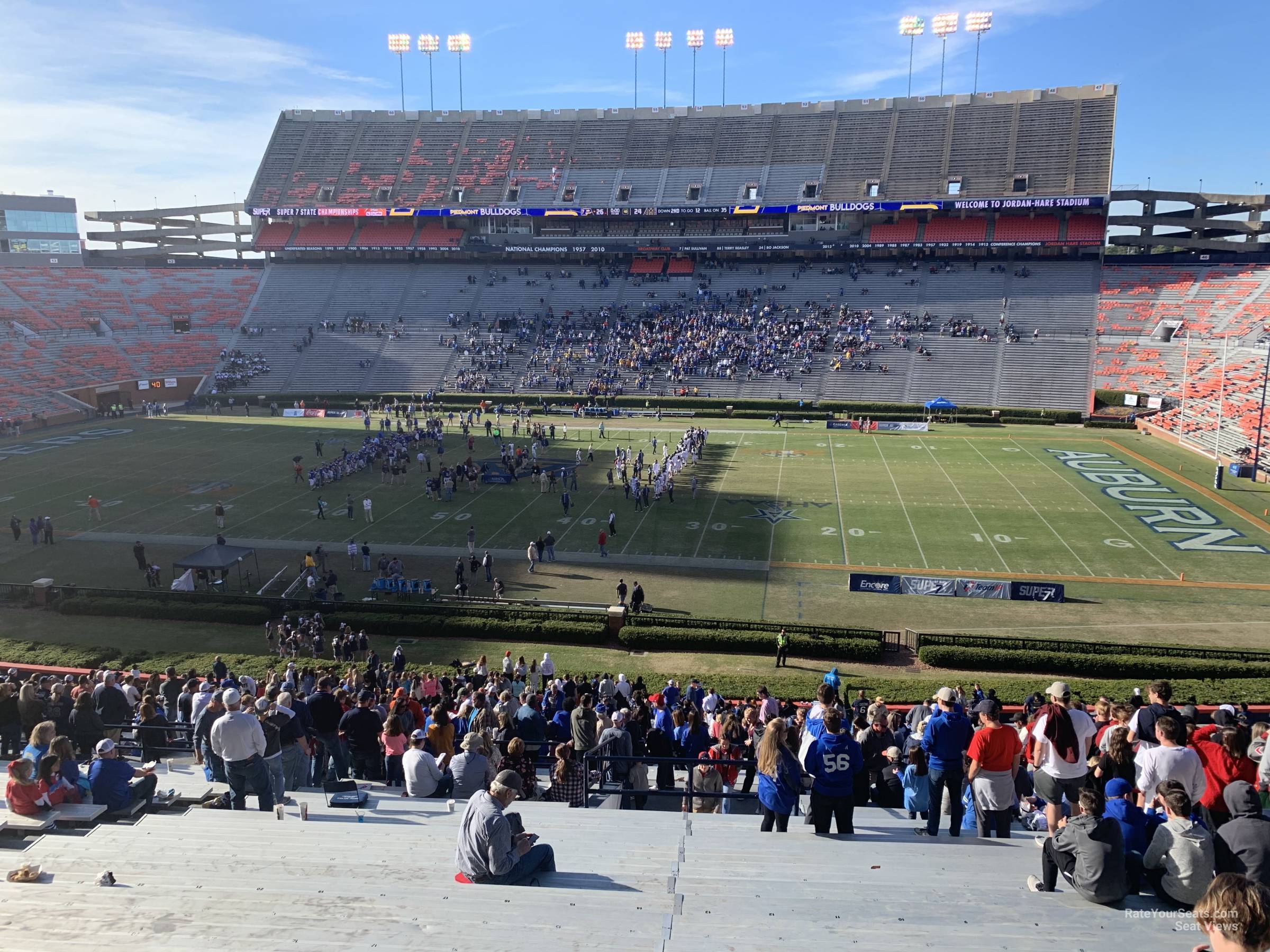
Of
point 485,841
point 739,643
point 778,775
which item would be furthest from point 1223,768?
point 739,643

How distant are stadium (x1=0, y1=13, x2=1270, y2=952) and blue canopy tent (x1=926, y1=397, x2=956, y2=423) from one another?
1.88 feet

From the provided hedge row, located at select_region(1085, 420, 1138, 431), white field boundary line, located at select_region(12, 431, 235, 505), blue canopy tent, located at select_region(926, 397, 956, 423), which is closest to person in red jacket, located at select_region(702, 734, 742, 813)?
white field boundary line, located at select_region(12, 431, 235, 505)

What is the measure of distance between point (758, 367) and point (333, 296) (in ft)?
128

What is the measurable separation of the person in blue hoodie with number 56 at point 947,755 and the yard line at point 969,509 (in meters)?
20.5

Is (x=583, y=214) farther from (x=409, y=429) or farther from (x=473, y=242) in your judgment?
(x=409, y=429)

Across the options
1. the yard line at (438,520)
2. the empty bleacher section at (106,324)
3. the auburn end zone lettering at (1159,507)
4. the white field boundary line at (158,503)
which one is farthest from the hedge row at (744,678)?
the empty bleacher section at (106,324)

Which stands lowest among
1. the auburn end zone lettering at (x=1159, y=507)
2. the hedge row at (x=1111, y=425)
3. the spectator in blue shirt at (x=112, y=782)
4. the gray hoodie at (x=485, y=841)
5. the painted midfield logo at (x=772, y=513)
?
the spectator in blue shirt at (x=112, y=782)

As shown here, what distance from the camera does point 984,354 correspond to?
63.6 metres

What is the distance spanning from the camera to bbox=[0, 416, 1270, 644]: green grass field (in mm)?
25141

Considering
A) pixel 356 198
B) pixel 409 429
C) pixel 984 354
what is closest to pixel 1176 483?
pixel 984 354

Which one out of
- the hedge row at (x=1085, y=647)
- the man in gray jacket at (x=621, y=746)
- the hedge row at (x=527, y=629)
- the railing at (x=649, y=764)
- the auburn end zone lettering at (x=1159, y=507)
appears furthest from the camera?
the auburn end zone lettering at (x=1159, y=507)

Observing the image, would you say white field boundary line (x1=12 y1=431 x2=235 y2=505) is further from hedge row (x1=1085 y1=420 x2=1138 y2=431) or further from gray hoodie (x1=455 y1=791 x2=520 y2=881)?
hedge row (x1=1085 y1=420 x2=1138 y2=431)

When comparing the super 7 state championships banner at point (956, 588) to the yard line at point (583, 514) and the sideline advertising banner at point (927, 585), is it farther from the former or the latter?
the yard line at point (583, 514)

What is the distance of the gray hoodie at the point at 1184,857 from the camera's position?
609cm
